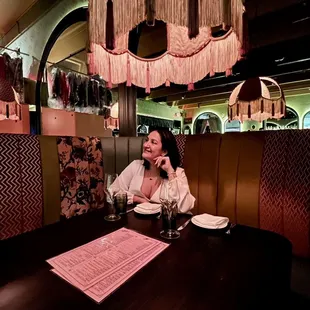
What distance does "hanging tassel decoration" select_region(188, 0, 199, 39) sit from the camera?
1.00m

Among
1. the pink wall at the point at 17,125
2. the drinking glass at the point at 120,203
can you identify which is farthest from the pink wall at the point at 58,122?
the drinking glass at the point at 120,203

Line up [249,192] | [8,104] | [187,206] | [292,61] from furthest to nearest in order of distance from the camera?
1. [292,61]
2. [8,104]
3. [249,192]
4. [187,206]

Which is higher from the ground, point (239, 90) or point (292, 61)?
point (292, 61)

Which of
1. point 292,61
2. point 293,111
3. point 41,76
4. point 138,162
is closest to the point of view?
point 138,162

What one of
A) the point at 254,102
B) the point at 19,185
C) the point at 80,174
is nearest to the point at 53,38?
the point at 80,174

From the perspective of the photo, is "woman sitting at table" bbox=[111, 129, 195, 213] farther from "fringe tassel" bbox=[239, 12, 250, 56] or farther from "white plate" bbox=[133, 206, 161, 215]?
"fringe tassel" bbox=[239, 12, 250, 56]

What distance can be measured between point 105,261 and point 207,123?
10.5 meters

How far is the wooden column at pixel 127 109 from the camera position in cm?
283

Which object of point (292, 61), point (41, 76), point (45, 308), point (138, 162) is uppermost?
point (292, 61)

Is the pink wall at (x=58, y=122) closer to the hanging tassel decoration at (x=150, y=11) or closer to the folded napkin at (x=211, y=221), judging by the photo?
the hanging tassel decoration at (x=150, y=11)

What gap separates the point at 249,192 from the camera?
5.47 ft

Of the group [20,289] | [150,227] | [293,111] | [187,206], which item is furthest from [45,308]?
[293,111]

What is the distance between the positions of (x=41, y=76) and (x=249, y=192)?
14.3ft

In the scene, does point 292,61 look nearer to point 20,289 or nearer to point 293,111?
point 293,111
